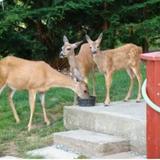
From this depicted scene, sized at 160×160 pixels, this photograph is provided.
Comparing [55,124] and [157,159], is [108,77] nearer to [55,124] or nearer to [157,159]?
[55,124]

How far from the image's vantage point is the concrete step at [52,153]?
303 inches

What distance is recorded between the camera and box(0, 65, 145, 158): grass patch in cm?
855

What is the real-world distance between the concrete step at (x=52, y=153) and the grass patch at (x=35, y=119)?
17cm

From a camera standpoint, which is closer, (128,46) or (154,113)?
(154,113)

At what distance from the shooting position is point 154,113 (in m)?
5.57

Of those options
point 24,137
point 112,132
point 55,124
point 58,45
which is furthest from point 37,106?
point 58,45

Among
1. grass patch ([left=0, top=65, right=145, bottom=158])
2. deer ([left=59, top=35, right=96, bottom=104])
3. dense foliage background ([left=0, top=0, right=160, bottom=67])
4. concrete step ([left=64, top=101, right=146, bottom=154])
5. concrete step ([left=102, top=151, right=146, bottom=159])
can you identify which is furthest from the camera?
dense foliage background ([left=0, top=0, right=160, bottom=67])

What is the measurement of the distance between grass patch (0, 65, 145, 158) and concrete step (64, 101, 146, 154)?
16.1 inches

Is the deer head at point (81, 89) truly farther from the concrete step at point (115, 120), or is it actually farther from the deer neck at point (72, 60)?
the deer neck at point (72, 60)

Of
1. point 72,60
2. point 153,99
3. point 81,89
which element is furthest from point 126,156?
point 72,60

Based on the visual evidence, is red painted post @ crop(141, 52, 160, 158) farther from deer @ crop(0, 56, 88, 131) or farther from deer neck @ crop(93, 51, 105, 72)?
deer neck @ crop(93, 51, 105, 72)

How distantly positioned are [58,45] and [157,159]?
12.2 meters

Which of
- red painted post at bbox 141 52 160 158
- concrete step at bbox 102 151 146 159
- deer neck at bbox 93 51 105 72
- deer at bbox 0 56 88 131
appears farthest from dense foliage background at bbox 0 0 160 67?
red painted post at bbox 141 52 160 158

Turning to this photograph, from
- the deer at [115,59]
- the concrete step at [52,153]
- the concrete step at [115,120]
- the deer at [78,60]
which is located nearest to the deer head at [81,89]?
the deer at [78,60]
